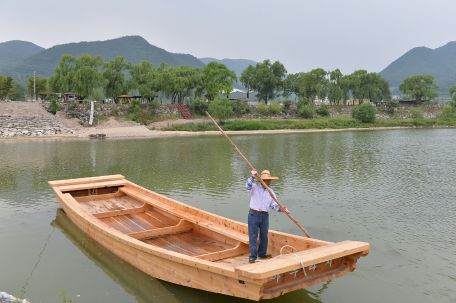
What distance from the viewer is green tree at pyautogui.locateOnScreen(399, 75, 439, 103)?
90.1 meters

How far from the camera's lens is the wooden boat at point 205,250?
16.4 ft

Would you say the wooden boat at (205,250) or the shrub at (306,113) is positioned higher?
the shrub at (306,113)

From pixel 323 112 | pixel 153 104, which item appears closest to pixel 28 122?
pixel 153 104

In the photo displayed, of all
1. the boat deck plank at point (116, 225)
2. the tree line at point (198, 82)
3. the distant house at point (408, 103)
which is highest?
the tree line at point (198, 82)

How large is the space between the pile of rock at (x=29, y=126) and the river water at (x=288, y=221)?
2624 cm

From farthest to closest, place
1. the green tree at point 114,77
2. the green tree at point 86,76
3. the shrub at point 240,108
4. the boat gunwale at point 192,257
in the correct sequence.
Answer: the shrub at point 240,108
the green tree at point 114,77
the green tree at point 86,76
the boat gunwale at point 192,257

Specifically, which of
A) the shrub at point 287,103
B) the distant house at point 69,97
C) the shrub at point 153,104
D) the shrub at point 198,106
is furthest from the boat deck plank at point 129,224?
the shrub at point 287,103

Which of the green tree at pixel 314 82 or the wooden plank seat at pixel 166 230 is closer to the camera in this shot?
the wooden plank seat at pixel 166 230

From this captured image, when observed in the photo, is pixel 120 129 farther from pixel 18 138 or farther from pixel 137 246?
pixel 137 246

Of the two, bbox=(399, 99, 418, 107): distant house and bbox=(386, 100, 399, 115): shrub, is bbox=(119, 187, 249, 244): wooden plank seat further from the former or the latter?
bbox=(399, 99, 418, 107): distant house

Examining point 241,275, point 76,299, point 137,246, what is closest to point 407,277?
point 241,275

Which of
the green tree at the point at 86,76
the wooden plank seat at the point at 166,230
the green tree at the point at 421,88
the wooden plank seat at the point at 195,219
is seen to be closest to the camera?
the wooden plank seat at the point at 195,219

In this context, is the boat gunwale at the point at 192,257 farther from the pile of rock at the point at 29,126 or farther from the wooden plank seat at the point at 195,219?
the pile of rock at the point at 29,126

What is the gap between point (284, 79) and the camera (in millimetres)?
88250
